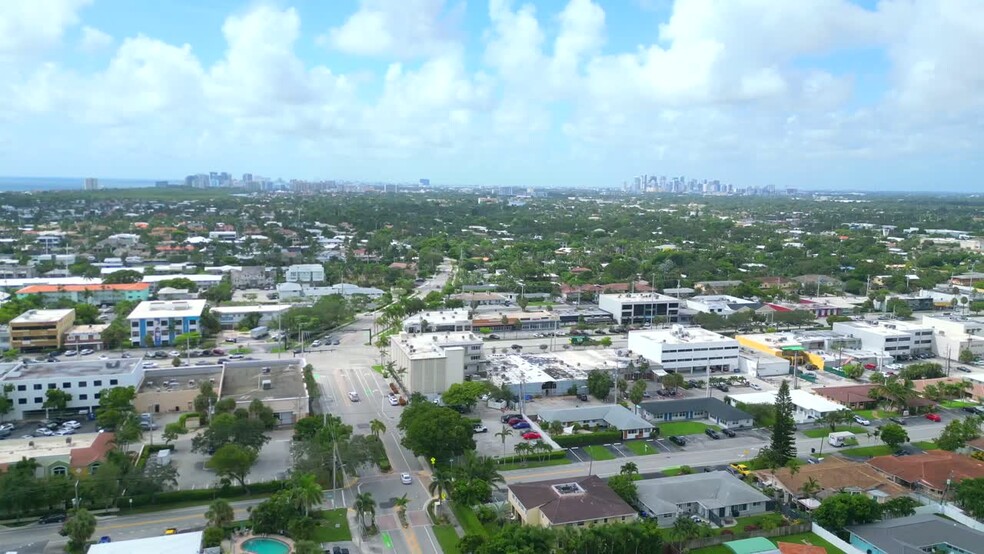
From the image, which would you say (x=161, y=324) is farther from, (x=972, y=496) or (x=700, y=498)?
(x=972, y=496)

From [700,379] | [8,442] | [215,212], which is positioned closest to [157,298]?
[8,442]

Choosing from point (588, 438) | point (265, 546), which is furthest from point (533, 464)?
point (265, 546)

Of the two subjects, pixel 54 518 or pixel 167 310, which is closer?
pixel 54 518

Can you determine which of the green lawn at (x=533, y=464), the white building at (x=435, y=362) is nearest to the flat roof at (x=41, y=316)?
the white building at (x=435, y=362)

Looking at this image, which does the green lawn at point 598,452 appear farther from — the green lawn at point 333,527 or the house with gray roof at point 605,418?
the green lawn at point 333,527

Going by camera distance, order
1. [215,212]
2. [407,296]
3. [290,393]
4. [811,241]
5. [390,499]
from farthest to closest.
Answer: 1. [215,212]
2. [811,241]
3. [407,296]
4. [290,393]
5. [390,499]

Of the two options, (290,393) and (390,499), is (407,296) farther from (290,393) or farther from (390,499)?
(390,499)
